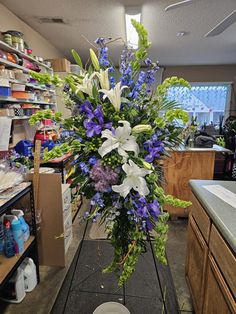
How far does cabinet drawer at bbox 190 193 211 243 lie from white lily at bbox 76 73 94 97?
983 millimetres

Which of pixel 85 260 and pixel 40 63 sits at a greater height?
pixel 40 63

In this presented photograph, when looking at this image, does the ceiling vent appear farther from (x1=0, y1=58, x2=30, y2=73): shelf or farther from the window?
the window

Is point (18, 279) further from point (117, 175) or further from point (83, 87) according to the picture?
point (83, 87)

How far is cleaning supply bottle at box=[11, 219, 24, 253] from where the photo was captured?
1.62 m

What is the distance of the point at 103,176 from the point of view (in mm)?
647

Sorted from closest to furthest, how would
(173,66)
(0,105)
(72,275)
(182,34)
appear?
1. (72,275)
2. (0,105)
3. (182,34)
4. (173,66)

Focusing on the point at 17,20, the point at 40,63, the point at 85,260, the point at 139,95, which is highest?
the point at 17,20

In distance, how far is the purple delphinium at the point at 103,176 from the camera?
2.13 ft

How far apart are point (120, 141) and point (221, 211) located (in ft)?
2.60

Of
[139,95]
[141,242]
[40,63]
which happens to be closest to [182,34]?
[40,63]

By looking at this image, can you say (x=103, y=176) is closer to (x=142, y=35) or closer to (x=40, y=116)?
(x=40, y=116)

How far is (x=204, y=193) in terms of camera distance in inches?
54.2

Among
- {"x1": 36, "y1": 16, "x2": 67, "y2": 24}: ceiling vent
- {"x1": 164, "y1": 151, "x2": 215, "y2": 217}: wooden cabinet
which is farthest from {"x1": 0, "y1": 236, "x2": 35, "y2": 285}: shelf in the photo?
{"x1": 36, "y1": 16, "x2": 67, "y2": 24}: ceiling vent

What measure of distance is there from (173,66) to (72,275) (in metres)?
5.79
